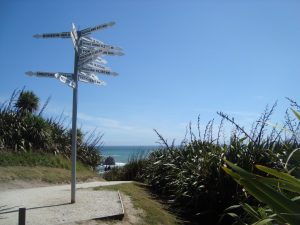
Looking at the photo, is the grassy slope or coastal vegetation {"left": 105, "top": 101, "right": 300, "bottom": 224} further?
the grassy slope

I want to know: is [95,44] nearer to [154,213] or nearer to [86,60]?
[86,60]

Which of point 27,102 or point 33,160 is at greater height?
point 27,102

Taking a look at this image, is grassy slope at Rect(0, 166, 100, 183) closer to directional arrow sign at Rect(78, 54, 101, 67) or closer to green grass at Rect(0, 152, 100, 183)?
green grass at Rect(0, 152, 100, 183)

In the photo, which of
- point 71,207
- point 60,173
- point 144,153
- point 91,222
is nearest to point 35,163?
point 60,173

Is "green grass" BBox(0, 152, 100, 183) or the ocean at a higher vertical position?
the ocean

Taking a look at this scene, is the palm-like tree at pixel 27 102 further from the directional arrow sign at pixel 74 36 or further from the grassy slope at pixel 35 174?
the directional arrow sign at pixel 74 36

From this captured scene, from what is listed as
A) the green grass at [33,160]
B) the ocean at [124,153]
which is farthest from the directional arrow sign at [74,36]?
the ocean at [124,153]

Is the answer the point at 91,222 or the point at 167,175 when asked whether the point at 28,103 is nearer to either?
the point at 167,175

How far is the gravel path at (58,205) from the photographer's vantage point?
21.6ft

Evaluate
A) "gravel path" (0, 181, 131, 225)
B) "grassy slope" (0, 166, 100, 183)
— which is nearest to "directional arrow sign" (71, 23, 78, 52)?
"gravel path" (0, 181, 131, 225)

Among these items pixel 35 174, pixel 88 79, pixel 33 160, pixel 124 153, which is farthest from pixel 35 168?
pixel 124 153

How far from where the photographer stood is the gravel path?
21.6 ft

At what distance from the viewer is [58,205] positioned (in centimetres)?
772

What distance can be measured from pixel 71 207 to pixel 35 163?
712 cm
